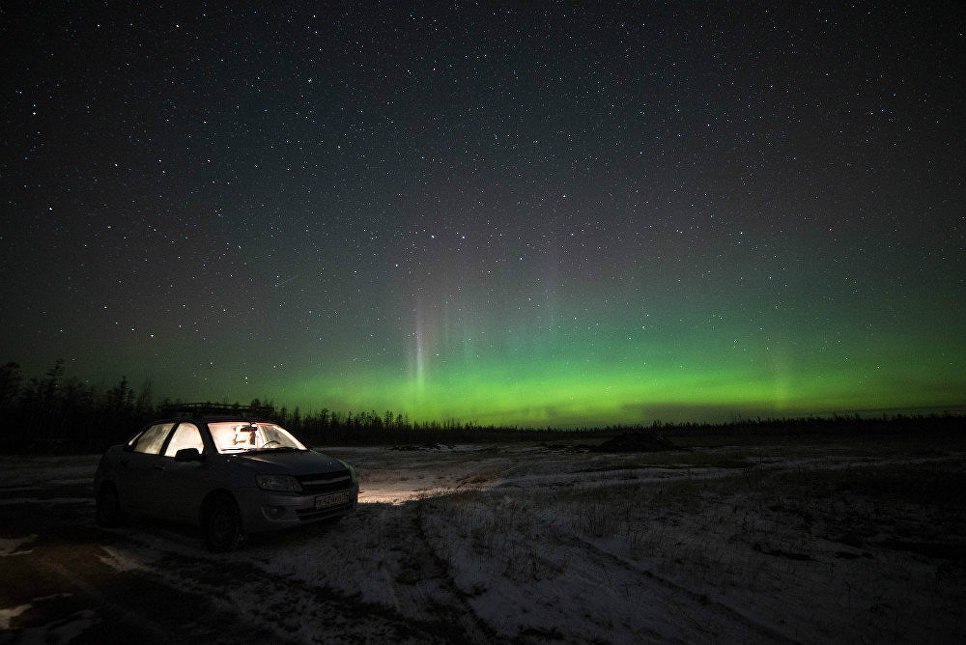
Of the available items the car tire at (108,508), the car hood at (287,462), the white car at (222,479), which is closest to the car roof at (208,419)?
the white car at (222,479)

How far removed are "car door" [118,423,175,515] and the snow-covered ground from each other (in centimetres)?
55

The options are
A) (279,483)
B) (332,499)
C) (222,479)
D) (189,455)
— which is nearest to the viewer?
(279,483)

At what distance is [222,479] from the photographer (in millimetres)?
5883

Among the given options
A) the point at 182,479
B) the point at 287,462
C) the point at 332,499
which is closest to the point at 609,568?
the point at 332,499

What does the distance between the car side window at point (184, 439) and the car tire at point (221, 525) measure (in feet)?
3.85

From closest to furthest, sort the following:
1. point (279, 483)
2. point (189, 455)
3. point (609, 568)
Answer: point (609, 568) < point (279, 483) < point (189, 455)

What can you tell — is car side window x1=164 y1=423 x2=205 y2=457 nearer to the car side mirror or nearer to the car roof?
the car roof

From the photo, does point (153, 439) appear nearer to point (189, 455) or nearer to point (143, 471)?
point (143, 471)

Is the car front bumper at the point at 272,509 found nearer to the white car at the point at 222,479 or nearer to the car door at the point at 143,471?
the white car at the point at 222,479

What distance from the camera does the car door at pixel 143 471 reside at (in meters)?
6.71

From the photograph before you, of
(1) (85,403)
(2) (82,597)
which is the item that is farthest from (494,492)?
(1) (85,403)

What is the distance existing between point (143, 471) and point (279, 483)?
3.08 m

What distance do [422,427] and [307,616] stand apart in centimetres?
13887

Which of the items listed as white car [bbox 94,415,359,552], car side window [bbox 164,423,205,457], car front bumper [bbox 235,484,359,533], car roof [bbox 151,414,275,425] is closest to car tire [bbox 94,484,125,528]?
white car [bbox 94,415,359,552]
